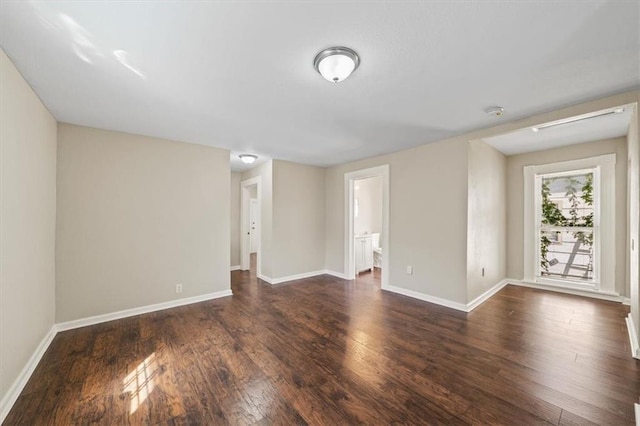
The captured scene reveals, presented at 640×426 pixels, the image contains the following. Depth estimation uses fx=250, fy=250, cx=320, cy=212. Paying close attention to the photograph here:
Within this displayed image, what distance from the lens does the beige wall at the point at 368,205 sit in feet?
21.6

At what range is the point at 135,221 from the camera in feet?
11.1

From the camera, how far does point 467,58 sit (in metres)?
1.78

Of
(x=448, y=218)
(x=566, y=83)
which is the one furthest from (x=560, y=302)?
(x=566, y=83)

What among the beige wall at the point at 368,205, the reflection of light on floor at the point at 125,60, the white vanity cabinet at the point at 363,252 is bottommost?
the white vanity cabinet at the point at 363,252

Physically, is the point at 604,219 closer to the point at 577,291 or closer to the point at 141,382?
the point at 577,291

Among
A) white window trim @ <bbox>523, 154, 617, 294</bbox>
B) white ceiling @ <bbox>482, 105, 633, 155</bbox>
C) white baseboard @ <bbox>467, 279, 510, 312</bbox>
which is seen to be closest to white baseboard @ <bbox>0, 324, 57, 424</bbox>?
white baseboard @ <bbox>467, 279, 510, 312</bbox>

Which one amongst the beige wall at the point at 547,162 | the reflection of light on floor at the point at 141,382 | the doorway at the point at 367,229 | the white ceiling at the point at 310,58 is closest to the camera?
the white ceiling at the point at 310,58

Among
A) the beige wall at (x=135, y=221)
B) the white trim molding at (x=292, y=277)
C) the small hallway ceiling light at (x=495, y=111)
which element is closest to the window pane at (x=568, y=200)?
the small hallway ceiling light at (x=495, y=111)

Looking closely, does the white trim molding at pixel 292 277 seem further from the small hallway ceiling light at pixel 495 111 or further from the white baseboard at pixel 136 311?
the small hallway ceiling light at pixel 495 111

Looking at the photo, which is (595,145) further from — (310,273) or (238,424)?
(238,424)

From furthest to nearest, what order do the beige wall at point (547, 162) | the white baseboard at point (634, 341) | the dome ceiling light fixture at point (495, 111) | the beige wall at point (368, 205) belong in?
the beige wall at point (368, 205), the beige wall at point (547, 162), the dome ceiling light fixture at point (495, 111), the white baseboard at point (634, 341)

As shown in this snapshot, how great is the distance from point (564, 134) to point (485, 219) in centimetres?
156

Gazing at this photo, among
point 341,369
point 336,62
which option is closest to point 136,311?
point 341,369

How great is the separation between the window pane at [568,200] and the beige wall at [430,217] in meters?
2.40
